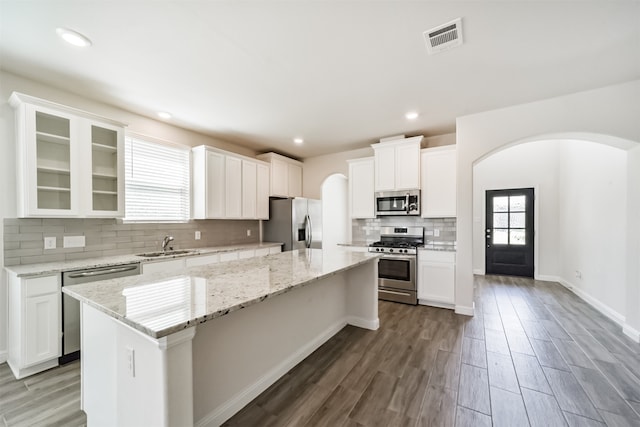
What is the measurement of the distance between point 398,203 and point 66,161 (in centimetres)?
422

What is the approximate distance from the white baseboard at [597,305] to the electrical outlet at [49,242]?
6184 millimetres

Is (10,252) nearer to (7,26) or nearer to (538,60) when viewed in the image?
(7,26)

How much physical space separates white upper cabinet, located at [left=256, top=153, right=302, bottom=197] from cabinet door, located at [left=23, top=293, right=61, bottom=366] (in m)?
3.24

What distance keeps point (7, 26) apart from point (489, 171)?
735 centimetres

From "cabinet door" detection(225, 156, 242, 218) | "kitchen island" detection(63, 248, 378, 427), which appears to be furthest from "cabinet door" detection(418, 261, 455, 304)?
"cabinet door" detection(225, 156, 242, 218)

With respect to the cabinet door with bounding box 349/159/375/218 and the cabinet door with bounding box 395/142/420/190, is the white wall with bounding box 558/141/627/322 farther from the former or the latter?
the cabinet door with bounding box 349/159/375/218

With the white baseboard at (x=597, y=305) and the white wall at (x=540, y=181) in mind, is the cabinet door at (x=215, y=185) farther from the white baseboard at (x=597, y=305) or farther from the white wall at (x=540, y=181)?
the white baseboard at (x=597, y=305)

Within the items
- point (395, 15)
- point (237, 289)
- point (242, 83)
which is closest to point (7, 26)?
point (242, 83)

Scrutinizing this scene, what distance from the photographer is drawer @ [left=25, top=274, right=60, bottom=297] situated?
215cm

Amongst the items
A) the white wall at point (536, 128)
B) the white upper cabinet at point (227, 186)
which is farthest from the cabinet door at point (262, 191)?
the white wall at point (536, 128)

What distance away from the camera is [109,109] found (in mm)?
3084

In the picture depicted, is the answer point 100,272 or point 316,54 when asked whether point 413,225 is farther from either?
point 100,272

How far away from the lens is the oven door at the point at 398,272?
3.94m

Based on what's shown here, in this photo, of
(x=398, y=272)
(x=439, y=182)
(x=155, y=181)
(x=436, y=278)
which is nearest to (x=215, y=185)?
(x=155, y=181)
